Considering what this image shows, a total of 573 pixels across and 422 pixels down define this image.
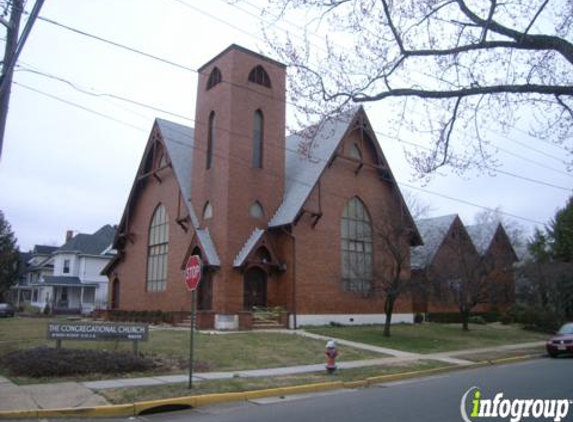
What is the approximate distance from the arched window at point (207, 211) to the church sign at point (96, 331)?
15.9 meters

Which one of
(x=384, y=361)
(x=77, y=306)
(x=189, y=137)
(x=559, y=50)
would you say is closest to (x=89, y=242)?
(x=77, y=306)

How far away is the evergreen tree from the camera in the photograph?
4919 centimetres

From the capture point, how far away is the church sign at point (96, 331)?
15055 mm

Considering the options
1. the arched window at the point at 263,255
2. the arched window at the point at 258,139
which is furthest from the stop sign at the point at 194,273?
the arched window at the point at 258,139

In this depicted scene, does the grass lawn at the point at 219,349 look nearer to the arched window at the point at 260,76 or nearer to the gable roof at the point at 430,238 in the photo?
the arched window at the point at 260,76

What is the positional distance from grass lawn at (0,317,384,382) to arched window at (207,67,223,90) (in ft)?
50.4

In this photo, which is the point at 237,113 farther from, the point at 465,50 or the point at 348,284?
the point at 465,50

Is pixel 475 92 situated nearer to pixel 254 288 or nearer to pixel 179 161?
pixel 254 288

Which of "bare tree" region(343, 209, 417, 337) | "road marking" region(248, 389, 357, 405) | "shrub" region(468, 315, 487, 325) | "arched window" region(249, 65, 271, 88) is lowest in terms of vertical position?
"road marking" region(248, 389, 357, 405)

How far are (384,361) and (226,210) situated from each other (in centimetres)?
1358

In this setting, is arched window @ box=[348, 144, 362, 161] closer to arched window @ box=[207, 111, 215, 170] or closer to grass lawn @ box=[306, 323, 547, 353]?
arched window @ box=[207, 111, 215, 170]

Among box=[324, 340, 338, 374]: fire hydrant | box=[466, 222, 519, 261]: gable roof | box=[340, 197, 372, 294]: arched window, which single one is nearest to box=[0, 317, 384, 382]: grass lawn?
box=[324, 340, 338, 374]: fire hydrant

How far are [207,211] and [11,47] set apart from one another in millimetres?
20936

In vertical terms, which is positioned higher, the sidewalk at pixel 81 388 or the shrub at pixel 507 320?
the shrub at pixel 507 320
